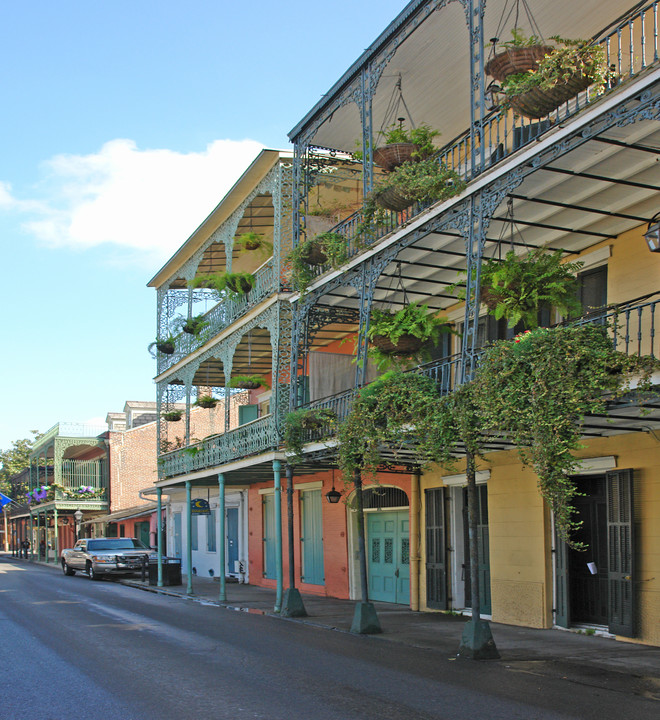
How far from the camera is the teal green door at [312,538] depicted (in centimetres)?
1989

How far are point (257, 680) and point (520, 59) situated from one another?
7.74 metres

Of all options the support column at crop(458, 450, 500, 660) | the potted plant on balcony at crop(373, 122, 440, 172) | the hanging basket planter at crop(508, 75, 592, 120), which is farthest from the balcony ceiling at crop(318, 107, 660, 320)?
the support column at crop(458, 450, 500, 660)

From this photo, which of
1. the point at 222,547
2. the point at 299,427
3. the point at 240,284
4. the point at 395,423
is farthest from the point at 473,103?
the point at 222,547

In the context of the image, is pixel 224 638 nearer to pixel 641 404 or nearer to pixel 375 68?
pixel 641 404

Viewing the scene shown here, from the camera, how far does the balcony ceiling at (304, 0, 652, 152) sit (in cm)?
1193

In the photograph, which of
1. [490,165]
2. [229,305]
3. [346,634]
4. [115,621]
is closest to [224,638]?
[346,634]

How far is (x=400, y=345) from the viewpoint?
43.4 feet

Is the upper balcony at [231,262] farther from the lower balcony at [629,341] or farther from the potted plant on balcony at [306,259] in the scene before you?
the lower balcony at [629,341]

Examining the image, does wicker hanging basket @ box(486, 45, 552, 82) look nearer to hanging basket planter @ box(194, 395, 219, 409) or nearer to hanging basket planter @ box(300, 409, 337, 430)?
hanging basket planter @ box(300, 409, 337, 430)

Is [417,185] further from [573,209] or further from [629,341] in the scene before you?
[629,341]

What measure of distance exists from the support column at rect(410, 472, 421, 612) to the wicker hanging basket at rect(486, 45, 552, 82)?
7922 mm

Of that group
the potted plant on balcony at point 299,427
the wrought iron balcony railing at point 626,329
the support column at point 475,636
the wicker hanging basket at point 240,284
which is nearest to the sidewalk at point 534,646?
the support column at point 475,636

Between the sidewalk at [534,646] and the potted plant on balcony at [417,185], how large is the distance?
6007mm

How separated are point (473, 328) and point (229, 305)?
1090 centimetres
